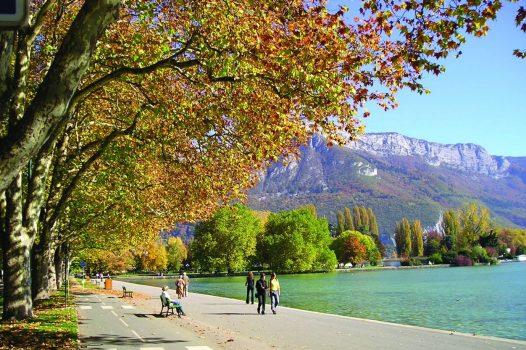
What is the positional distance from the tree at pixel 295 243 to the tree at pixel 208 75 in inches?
3734

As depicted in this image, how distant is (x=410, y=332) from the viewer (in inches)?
741

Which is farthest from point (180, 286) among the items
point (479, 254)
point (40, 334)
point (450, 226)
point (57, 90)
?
point (450, 226)

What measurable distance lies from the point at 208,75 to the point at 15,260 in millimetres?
9052

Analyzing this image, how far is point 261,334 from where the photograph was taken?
18.7m

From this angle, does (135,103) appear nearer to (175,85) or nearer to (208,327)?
(175,85)

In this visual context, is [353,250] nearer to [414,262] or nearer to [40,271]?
[414,262]

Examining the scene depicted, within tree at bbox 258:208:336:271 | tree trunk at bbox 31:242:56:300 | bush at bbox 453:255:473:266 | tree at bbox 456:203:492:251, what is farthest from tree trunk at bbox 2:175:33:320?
tree at bbox 456:203:492:251

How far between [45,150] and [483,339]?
1535 centimetres

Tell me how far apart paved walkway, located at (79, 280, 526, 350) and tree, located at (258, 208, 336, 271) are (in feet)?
289

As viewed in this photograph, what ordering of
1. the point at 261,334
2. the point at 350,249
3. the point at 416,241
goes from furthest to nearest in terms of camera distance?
1. the point at 416,241
2. the point at 350,249
3. the point at 261,334

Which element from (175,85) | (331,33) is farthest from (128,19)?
(331,33)

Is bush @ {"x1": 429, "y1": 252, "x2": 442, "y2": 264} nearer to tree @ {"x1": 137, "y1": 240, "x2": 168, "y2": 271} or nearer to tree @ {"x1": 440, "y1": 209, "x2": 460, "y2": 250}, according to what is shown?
tree @ {"x1": 440, "y1": 209, "x2": 460, "y2": 250}

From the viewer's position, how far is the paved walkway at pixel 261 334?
1576cm

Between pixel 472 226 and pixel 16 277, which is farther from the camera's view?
pixel 472 226
